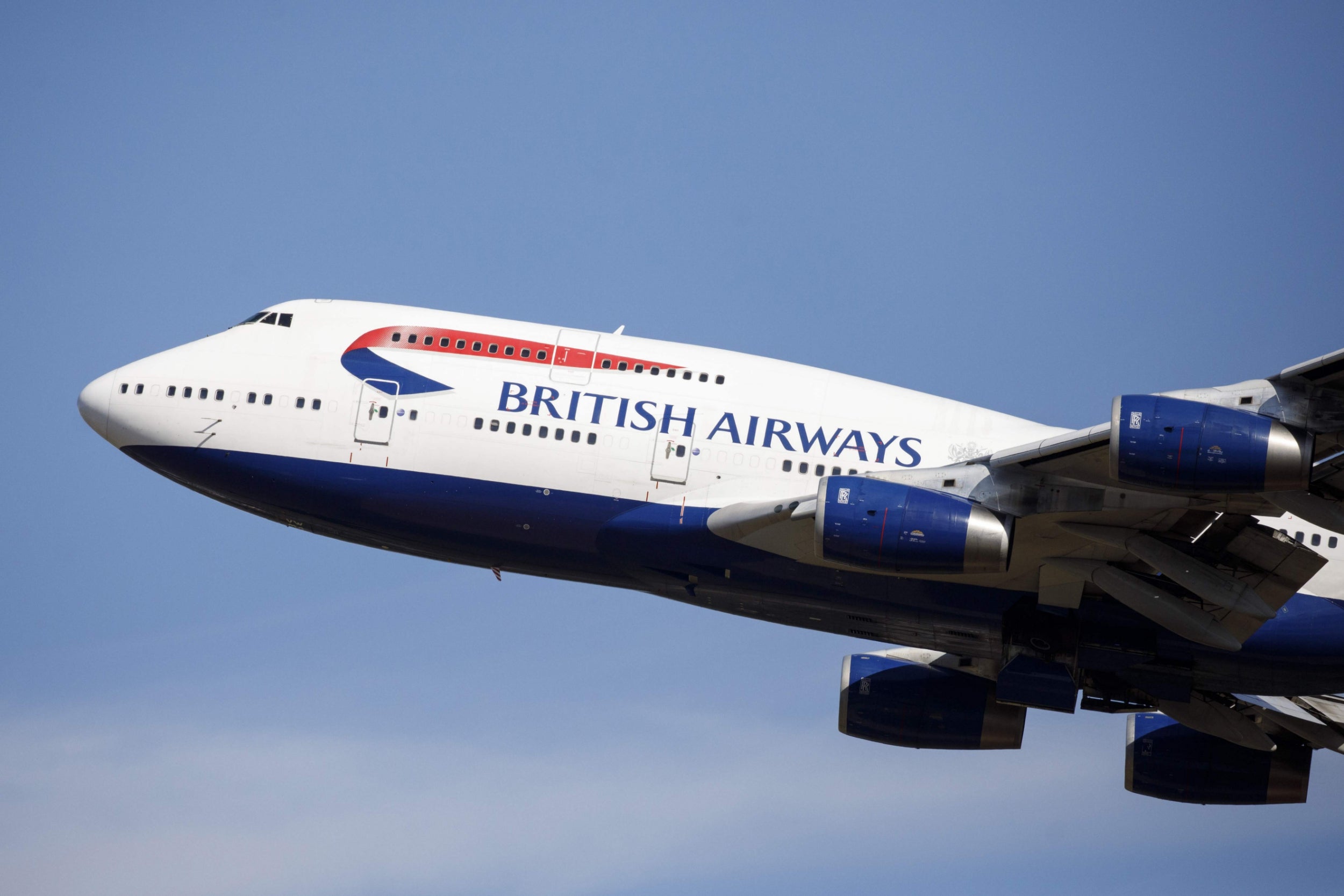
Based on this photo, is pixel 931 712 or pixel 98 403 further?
pixel 931 712

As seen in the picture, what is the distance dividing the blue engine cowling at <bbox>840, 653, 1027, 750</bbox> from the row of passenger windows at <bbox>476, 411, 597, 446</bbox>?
9180mm

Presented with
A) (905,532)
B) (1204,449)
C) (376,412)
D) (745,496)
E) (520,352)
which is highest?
(520,352)

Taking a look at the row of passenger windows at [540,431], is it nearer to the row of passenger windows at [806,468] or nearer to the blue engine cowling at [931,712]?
the row of passenger windows at [806,468]

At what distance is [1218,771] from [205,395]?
24.3 metres

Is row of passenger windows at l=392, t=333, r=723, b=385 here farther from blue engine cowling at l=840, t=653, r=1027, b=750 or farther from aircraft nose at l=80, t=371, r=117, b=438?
blue engine cowling at l=840, t=653, r=1027, b=750

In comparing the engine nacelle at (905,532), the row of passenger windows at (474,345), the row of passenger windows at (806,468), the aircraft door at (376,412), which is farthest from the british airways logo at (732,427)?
the engine nacelle at (905,532)

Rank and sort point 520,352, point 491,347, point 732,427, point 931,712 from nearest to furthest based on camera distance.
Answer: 1. point 732,427
2. point 520,352
3. point 491,347
4. point 931,712

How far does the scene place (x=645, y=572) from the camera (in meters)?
31.2

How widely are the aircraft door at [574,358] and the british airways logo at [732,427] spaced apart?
0.44 meters

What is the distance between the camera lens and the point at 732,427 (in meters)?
31.0

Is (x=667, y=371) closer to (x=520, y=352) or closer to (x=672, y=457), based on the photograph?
(x=672, y=457)

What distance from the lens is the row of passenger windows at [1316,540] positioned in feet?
99.8

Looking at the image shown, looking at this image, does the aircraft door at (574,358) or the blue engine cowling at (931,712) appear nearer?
the aircraft door at (574,358)

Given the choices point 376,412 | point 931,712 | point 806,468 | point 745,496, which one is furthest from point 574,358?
point 931,712
